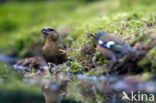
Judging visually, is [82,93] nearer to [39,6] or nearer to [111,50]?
[111,50]

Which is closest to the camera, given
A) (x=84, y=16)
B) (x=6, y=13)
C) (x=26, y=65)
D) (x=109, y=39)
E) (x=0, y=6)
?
(x=109, y=39)

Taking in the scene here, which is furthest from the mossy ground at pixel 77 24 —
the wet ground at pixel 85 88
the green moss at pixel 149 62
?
the wet ground at pixel 85 88

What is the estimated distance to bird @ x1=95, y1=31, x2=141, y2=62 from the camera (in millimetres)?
8266

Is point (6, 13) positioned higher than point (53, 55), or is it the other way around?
point (53, 55)

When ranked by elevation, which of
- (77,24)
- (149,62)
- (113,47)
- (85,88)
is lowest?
(77,24)

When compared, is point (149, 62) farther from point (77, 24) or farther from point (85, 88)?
point (77, 24)

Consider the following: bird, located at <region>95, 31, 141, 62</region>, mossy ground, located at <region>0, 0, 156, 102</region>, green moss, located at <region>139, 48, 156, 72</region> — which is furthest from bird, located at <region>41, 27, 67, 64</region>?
green moss, located at <region>139, 48, 156, 72</region>

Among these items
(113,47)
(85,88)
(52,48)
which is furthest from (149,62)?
(52,48)

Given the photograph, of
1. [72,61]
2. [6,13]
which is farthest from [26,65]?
[6,13]

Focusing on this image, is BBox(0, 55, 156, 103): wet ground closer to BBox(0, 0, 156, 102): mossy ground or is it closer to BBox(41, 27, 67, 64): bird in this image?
BBox(0, 0, 156, 102): mossy ground

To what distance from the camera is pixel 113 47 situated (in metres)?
8.43

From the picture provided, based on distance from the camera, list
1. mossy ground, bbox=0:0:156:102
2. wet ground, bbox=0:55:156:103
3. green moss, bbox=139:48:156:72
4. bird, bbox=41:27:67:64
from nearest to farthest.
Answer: wet ground, bbox=0:55:156:103
green moss, bbox=139:48:156:72
mossy ground, bbox=0:0:156:102
bird, bbox=41:27:67:64

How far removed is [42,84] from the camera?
361 inches

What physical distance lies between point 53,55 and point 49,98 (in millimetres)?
2192
